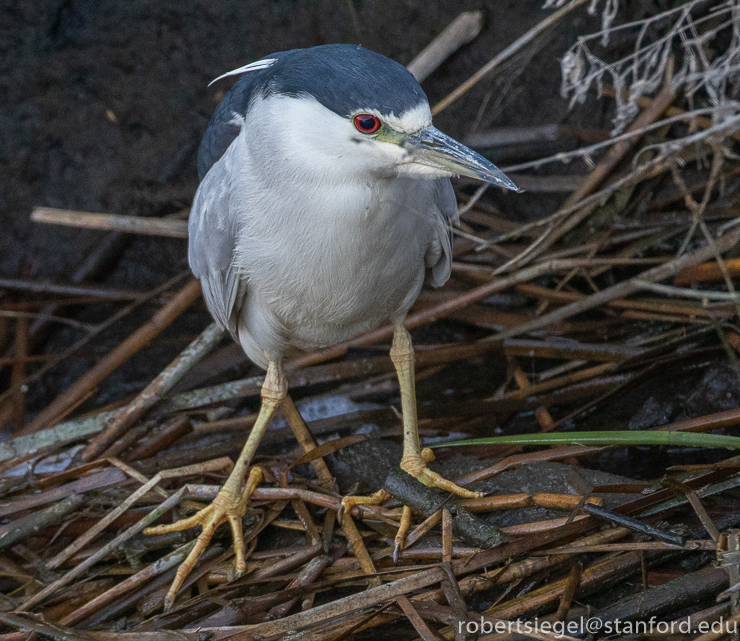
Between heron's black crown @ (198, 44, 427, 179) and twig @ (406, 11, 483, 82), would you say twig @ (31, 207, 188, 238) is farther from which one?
heron's black crown @ (198, 44, 427, 179)

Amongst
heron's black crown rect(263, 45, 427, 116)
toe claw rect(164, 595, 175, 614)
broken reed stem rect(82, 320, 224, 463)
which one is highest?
heron's black crown rect(263, 45, 427, 116)

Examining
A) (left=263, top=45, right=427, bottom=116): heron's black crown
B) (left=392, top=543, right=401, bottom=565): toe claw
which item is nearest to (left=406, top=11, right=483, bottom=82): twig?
(left=263, top=45, right=427, bottom=116): heron's black crown

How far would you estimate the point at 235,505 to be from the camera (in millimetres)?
2240

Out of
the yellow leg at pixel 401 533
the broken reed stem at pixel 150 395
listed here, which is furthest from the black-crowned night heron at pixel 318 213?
the broken reed stem at pixel 150 395

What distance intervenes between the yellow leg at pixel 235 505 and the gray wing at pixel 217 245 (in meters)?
0.25

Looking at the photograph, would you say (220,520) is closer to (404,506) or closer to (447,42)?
(404,506)

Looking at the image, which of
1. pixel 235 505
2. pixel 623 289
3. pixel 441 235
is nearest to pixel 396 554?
pixel 235 505

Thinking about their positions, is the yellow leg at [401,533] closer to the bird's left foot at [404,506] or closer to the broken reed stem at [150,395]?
the bird's left foot at [404,506]

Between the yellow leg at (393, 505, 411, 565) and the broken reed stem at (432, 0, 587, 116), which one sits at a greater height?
the broken reed stem at (432, 0, 587, 116)

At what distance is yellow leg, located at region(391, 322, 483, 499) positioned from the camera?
2.18 metres

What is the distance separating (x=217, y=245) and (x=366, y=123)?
75 cm

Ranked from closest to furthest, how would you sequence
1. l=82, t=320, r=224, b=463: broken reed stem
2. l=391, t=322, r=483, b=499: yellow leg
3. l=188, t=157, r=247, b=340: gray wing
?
l=188, t=157, r=247, b=340: gray wing
l=391, t=322, r=483, b=499: yellow leg
l=82, t=320, r=224, b=463: broken reed stem

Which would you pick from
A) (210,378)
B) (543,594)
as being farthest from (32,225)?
(543,594)

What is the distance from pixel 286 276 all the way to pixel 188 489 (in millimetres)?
838
